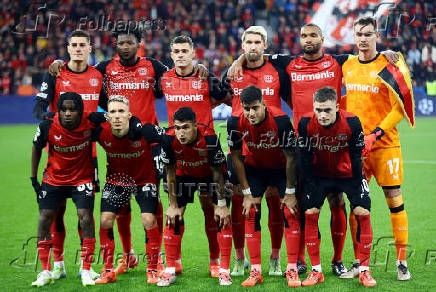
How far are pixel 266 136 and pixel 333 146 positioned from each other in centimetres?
64

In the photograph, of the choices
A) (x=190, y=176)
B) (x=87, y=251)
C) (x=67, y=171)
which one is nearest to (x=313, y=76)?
(x=190, y=176)

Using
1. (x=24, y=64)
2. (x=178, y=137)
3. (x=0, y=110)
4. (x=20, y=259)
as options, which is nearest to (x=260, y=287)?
(x=178, y=137)

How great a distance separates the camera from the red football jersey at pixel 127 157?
19.8 ft

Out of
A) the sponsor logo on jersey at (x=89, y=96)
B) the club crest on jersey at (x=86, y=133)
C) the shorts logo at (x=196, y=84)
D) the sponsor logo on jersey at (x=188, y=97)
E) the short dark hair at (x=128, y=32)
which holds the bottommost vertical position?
the club crest on jersey at (x=86, y=133)

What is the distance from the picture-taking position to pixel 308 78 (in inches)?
244

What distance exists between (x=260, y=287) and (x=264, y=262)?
1.10m

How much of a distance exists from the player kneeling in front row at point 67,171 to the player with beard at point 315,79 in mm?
1584

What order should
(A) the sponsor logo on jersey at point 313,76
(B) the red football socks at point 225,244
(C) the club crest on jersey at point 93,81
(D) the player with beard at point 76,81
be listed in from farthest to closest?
(C) the club crest on jersey at point 93,81, (D) the player with beard at point 76,81, (A) the sponsor logo on jersey at point 313,76, (B) the red football socks at point 225,244

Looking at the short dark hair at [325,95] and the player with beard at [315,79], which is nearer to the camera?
the short dark hair at [325,95]

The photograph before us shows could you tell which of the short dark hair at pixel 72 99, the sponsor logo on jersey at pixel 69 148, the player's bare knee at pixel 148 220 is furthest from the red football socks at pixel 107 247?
the short dark hair at pixel 72 99

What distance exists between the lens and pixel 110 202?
6.03 metres

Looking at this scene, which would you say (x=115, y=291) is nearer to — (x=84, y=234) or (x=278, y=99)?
(x=84, y=234)

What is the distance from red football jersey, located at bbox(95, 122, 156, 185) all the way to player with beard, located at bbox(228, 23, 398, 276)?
1.20 metres

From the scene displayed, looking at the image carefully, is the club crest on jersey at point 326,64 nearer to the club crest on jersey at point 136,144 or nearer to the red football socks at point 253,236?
the red football socks at point 253,236
